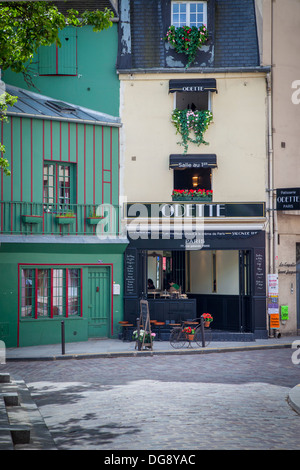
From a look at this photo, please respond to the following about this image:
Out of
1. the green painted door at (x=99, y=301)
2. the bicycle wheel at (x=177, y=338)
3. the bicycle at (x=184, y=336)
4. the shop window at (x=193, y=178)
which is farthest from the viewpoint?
the shop window at (x=193, y=178)

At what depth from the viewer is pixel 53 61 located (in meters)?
22.0

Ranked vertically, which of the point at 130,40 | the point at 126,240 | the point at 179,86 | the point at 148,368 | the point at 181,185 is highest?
the point at 130,40

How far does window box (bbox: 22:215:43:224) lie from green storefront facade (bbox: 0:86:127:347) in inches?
1.2

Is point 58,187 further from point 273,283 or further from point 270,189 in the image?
point 273,283

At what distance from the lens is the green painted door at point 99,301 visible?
858 inches

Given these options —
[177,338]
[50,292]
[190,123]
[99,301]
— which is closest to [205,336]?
[177,338]

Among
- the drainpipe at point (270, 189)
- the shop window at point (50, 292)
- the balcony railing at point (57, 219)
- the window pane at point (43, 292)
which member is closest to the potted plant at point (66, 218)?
the balcony railing at point (57, 219)

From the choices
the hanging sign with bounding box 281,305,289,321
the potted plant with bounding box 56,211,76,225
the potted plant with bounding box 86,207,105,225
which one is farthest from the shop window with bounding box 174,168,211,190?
the hanging sign with bounding box 281,305,289,321

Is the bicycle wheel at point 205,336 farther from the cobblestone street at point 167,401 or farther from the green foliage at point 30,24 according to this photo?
the green foliage at point 30,24

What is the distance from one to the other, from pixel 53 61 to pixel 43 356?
9778 mm

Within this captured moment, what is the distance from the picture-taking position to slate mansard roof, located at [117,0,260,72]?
2241 cm

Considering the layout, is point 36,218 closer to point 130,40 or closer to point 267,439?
point 130,40

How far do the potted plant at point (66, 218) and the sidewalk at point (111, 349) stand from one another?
3739 mm
